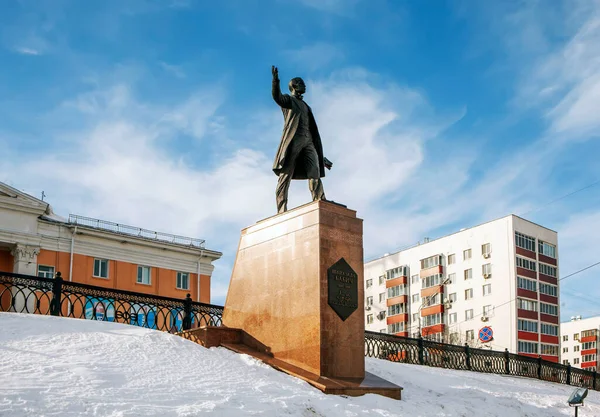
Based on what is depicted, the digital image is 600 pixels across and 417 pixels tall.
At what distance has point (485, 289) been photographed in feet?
199

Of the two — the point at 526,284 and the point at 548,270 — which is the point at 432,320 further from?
the point at 548,270

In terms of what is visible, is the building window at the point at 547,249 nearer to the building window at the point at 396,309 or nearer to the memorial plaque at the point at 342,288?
the building window at the point at 396,309

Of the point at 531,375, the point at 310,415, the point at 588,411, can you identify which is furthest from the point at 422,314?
the point at 310,415

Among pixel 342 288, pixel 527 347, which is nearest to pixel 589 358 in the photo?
pixel 527 347

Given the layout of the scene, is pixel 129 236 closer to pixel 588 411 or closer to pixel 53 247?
pixel 53 247

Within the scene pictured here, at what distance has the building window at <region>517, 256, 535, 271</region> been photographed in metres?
59.1

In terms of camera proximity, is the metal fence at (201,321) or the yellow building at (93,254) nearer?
the metal fence at (201,321)

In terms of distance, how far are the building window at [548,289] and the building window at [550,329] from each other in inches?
104

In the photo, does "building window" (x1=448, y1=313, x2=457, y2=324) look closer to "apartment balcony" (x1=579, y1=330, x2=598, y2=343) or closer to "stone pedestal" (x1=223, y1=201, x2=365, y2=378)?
"apartment balcony" (x1=579, y1=330, x2=598, y2=343)

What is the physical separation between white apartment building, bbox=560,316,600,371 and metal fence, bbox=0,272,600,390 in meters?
62.0

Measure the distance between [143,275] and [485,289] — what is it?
3094 cm

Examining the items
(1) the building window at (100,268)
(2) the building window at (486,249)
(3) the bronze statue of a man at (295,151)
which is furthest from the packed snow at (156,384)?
(2) the building window at (486,249)

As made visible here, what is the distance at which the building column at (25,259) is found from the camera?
119 feet

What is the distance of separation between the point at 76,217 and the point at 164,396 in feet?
106
